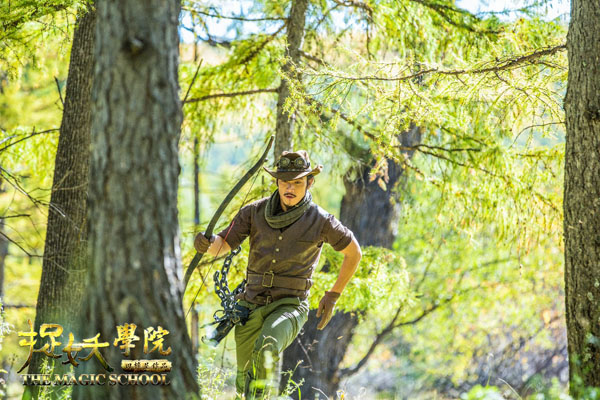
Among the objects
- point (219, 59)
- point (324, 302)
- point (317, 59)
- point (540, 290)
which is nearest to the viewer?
point (324, 302)

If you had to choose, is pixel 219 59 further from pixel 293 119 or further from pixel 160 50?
pixel 160 50

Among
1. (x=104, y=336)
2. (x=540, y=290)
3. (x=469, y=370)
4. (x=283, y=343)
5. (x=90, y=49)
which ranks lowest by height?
(x=469, y=370)

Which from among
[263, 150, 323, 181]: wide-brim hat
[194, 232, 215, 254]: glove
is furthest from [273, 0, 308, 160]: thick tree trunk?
[194, 232, 215, 254]: glove

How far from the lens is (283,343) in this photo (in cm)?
480

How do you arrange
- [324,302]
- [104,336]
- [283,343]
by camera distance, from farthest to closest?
1. [324,302]
2. [283,343]
3. [104,336]

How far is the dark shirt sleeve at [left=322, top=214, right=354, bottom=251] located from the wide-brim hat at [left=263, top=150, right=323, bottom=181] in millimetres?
425

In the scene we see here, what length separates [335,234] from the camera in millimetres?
5113

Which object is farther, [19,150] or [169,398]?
[19,150]

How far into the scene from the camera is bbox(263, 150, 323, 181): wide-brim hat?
16.5 feet

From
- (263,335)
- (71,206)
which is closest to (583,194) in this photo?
(263,335)

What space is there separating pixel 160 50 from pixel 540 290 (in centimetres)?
1670

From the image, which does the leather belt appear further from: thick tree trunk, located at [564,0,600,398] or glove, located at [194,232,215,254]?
thick tree trunk, located at [564,0,600,398]

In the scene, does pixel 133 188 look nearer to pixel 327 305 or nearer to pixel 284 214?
pixel 284 214

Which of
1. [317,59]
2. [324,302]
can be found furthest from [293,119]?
[324,302]
